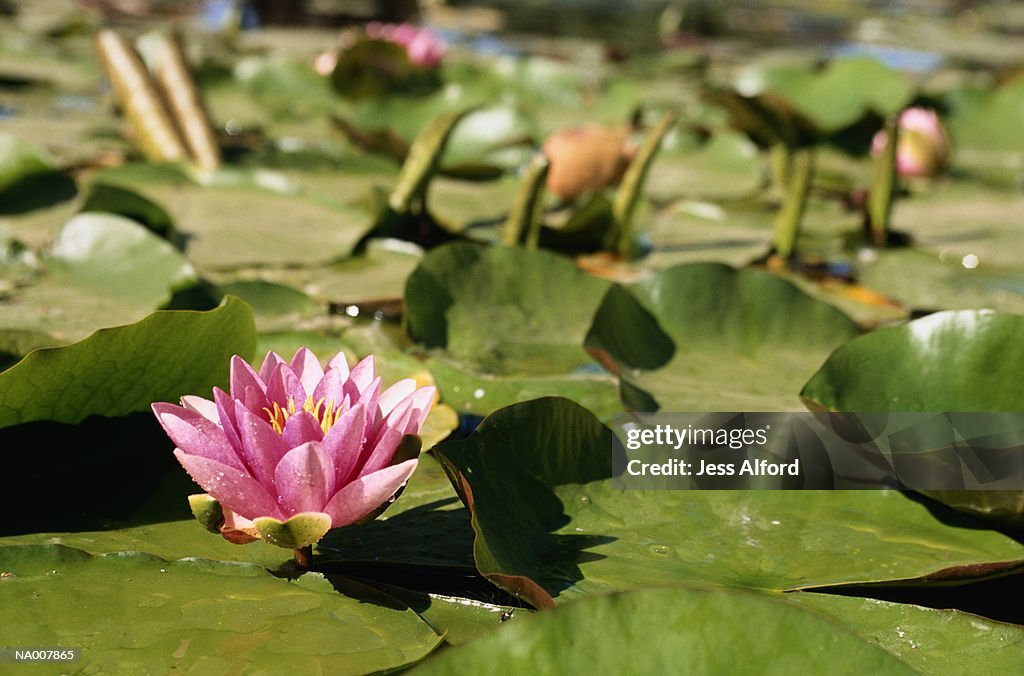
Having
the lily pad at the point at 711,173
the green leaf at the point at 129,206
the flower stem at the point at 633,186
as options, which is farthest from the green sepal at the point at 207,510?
the lily pad at the point at 711,173

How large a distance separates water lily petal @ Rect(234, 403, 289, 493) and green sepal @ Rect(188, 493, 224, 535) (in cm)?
4

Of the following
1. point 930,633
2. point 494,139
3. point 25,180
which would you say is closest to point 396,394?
point 930,633

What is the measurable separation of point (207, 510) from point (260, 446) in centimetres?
8

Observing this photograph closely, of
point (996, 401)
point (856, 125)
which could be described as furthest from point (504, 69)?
point (996, 401)

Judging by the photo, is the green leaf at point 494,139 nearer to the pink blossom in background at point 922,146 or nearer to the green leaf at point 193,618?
the pink blossom in background at point 922,146

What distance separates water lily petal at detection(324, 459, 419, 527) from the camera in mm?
850

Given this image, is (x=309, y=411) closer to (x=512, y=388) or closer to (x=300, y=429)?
(x=300, y=429)

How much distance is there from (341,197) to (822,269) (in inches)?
45.2

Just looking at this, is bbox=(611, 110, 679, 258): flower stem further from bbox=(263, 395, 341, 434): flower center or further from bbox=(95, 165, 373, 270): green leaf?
Result: bbox=(263, 395, 341, 434): flower center

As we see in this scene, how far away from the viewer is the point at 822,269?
2.12 meters

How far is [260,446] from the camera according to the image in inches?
33.0

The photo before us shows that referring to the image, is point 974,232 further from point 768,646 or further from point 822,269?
point 768,646

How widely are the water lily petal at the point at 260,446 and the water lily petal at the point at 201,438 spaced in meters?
0.01

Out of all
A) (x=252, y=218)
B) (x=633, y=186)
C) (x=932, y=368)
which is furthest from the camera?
(x=252, y=218)
